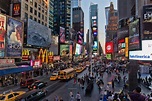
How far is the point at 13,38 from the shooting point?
42781mm

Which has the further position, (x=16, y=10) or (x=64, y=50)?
(x=64, y=50)

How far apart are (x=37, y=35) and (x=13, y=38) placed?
23595 millimetres

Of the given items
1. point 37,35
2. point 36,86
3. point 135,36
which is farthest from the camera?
point 37,35

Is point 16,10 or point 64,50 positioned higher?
point 16,10

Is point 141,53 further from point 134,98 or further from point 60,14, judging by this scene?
point 60,14

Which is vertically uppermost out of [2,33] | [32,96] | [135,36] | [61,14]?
[61,14]

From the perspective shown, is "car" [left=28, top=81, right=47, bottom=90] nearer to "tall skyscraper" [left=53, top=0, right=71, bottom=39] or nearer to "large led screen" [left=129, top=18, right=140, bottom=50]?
"large led screen" [left=129, top=18, right=140, bottom=50]

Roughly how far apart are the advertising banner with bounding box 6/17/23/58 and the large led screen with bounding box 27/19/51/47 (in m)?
15.4

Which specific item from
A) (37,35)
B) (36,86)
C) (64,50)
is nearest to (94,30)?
(36,86)

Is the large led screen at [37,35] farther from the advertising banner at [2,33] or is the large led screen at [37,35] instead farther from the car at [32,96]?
the car at [32,96]

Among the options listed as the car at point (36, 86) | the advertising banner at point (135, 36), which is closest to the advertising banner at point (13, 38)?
the car at point (36, 86)

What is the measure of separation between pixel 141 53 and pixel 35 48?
5075 cm

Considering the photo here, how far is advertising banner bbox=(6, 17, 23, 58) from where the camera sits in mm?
40938

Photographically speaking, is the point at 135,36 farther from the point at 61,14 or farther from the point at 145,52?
the point at 61,14
